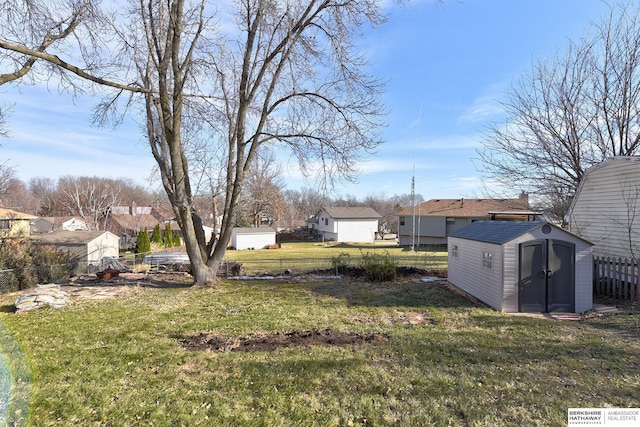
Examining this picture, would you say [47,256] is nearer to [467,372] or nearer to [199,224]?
[199,224]

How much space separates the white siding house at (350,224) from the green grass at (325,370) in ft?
124

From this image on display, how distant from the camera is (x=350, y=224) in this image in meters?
45.8

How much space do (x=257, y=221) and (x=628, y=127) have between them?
46448 millimetres

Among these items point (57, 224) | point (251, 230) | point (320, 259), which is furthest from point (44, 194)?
point (320, 259)

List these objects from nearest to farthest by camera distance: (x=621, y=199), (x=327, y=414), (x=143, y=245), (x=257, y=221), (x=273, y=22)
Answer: (x=327, y=414) < (x=621, y=199) < (x=273, y=22) < (x=143, y=245) < (x=257, y=221)

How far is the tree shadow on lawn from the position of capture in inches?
336

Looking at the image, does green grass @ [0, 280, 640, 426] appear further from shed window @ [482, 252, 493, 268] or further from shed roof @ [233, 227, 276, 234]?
shed roof @ [233, 227, 276, 234]

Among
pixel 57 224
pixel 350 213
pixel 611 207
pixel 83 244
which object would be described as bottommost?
pixel 83 244

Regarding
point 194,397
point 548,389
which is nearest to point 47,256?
point 194,397

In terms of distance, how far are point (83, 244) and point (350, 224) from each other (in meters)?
33.6

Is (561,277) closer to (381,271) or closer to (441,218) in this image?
(381,271)

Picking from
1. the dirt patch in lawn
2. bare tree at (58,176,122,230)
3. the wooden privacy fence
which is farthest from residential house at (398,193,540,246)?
bare tree at (58,176,122,230)

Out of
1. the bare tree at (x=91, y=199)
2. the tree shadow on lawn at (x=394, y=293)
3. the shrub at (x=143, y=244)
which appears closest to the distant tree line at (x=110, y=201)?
the bare tree at (x=91, y=199)

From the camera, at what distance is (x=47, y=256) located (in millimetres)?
13445
